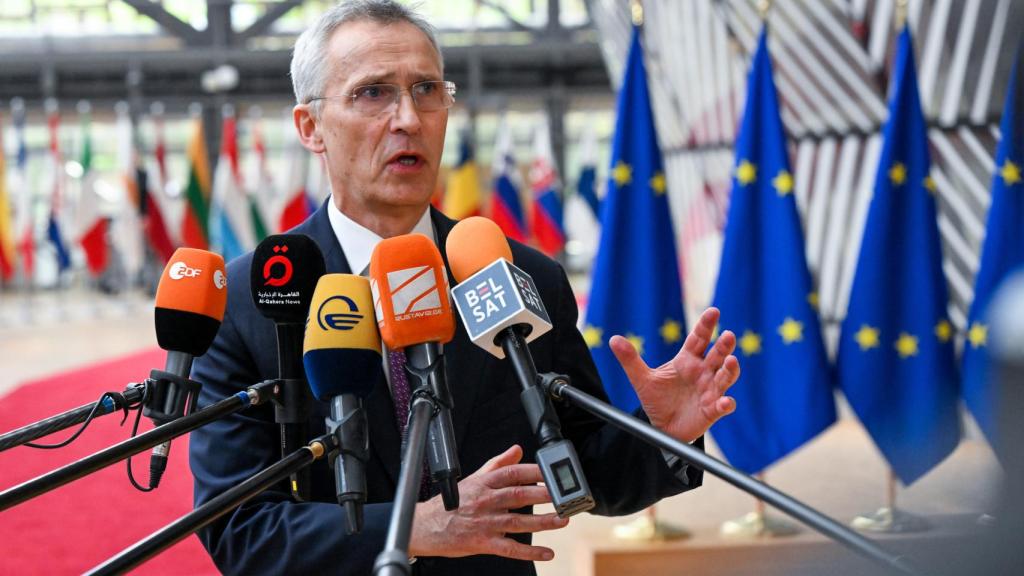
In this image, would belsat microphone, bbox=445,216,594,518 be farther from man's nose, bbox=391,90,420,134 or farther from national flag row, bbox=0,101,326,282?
national flag row, bbox=0,101,326,282

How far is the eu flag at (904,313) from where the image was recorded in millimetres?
4480

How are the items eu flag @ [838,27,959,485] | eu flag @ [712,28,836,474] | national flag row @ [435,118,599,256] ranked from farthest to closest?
1. national flag row @ [435,118,599,256]
2. eu flag @ [712,28,836,474]
3. eu flag @ [838,27,959,485]

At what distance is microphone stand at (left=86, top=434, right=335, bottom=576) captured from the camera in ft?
3.16

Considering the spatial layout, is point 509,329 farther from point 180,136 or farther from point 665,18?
point 180,136

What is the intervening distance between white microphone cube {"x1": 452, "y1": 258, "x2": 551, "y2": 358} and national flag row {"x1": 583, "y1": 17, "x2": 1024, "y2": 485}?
3421 millimetres

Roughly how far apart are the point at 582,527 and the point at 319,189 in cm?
1068

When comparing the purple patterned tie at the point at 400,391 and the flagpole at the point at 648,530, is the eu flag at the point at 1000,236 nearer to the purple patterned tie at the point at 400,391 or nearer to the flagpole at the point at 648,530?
the flagpole at the point at 648,530

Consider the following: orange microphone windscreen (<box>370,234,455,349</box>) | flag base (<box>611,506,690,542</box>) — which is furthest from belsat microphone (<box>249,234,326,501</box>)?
flag base (<box>611,506,690,542</box>)

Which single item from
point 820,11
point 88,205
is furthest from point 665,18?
point 88,205

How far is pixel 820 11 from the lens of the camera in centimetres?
546

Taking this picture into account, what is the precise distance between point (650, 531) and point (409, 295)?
12.3 ft

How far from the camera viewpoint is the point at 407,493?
977 millimetres

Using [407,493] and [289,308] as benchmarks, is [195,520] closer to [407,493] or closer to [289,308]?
[407,493]

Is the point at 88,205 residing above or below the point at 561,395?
above
